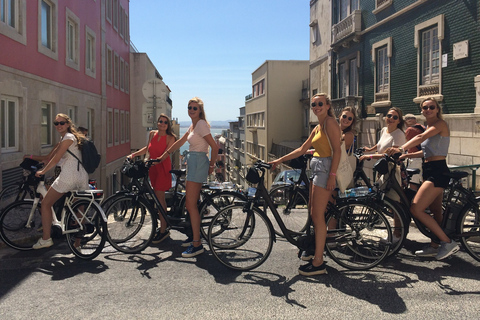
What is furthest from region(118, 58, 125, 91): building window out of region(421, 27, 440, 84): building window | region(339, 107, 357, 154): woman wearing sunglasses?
region(339, 107, 357, 154): woman wearing sunglasses

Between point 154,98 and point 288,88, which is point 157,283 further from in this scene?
point 288,88

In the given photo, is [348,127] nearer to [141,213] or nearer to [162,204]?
[162,204]

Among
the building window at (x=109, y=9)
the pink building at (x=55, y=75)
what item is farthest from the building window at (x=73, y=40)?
the building window at (x=109, y=9)

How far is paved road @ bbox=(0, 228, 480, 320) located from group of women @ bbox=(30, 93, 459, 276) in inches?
11.7

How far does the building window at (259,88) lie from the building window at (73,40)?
3790 cm

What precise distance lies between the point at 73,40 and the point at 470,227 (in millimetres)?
17296

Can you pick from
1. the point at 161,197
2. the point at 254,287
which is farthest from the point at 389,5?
the point at 254,287

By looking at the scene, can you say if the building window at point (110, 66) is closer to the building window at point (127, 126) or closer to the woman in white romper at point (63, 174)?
the building window at point (127, 126)

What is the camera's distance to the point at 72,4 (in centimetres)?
1822

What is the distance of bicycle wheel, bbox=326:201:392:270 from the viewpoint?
5.25m

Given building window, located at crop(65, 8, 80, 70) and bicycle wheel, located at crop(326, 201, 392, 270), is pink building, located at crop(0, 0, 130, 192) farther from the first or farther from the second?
bicycle wheel, located at crop(326, 201, 392, 270)

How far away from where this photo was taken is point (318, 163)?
5211 millimetres

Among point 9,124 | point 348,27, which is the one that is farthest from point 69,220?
point 348,27

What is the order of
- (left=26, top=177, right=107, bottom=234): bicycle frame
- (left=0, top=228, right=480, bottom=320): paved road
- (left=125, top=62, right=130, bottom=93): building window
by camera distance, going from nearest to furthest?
(left=0, top=228, right=480, bottom=320): paved road < (left=26, top=177, right=107, bottom=234): bicycle frame < (left=125, top=62, right=130, bottom=93): building window
